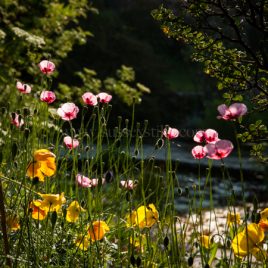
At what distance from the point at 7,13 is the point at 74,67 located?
956cm

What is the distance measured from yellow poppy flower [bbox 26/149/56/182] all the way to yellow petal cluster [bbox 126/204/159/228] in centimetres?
35

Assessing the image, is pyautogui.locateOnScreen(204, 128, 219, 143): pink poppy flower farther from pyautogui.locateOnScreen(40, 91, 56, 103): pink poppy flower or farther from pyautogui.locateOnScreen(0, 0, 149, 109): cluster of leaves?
pyautogui.locateOnScreen(0, 0, 149, 109): cluster of leaves

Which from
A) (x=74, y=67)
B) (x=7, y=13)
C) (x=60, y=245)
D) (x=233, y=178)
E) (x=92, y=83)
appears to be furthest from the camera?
(x=74, y=67)

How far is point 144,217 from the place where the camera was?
7.07ft

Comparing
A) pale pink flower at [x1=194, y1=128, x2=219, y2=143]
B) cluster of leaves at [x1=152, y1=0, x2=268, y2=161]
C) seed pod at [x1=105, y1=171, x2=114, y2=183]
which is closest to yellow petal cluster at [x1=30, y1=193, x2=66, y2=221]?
seed pod at [x1=105, y1=171, x2=114, y2=183]

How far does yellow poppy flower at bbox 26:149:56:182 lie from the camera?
1.85 meters

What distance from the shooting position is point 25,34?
4.98m

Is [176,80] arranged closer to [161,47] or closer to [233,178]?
[161,47]

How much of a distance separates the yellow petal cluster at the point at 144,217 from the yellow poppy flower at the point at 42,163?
35cm

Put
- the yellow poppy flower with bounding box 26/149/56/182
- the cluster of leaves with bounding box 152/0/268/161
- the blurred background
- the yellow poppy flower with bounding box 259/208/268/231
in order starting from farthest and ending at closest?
the blurred background
the cluster of leaves with bounding box 152/0/268/161
the yellow poppy flower with bounding box 259/208/268/231
the yellow poppy flower with bounding box 26/149/56/182

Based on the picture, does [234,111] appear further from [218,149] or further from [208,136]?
[208,136]

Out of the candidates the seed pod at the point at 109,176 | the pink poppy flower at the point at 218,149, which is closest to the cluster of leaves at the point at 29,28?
the seed pod at the point at 109,176

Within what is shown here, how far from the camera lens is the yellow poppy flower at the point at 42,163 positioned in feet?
6.06

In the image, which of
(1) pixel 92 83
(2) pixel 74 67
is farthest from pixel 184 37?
(2) pixel 74 67
